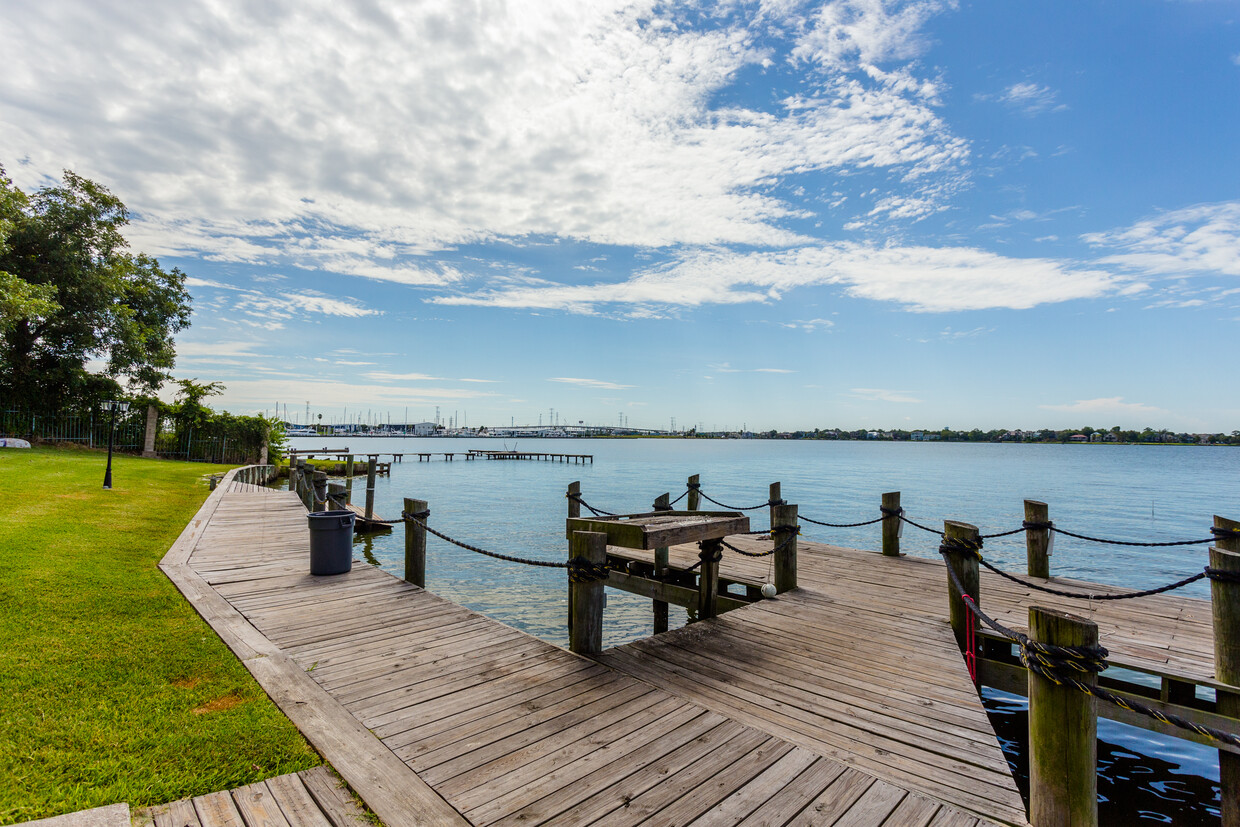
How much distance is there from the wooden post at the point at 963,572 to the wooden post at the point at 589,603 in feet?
12.3

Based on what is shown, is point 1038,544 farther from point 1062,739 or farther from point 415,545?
point 415,545

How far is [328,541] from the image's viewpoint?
27.8ft

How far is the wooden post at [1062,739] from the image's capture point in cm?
277

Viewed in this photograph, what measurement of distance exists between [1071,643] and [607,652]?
12.3 ft

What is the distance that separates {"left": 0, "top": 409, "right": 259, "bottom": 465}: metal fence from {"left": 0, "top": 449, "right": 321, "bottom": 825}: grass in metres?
30.7

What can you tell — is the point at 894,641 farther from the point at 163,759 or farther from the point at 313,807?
the point at 163,759

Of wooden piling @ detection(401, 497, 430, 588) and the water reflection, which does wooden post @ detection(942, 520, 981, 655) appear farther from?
wooden piling @ detection(401, 497, 430, 588)

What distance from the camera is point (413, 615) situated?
6.55 metres

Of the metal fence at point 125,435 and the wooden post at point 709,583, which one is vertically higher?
the metal fence at point 125,435

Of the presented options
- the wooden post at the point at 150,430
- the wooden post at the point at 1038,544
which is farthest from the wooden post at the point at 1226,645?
the wooden post at the point at 150,430

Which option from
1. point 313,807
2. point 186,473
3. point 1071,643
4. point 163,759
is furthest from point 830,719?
point 186,473

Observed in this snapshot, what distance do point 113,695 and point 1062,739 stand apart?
20.7 feet

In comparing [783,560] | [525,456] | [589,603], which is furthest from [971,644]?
[525,456]

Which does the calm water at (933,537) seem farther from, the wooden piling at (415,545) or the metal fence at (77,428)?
the metal fence at (77,428)
